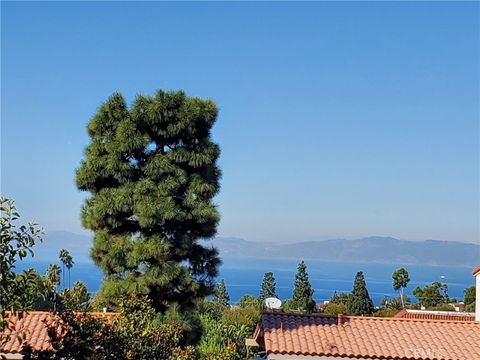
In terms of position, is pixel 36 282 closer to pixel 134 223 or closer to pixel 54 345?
pixel 54 345

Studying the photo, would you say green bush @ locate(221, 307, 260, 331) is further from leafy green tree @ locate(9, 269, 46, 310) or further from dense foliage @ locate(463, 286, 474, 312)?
leafy green tree @ locate(9, 269, 46, 310)

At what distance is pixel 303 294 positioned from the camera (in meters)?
59.2

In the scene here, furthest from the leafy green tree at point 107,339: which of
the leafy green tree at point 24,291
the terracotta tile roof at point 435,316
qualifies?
the terracotta tile roof at point 435,316

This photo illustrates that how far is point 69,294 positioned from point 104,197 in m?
6.28

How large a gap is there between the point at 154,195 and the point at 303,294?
45402mm

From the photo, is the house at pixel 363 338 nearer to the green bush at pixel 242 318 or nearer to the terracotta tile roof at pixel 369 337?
the terracotta tile roof at pixel 369 337

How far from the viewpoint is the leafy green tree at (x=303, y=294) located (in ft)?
189

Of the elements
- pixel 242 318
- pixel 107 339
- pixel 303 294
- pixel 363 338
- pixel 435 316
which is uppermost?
pixel 303 294

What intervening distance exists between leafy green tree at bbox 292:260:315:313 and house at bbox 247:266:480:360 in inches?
1639

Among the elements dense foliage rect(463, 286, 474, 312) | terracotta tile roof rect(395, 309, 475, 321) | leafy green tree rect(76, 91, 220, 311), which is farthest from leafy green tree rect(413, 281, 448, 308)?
leafy green tree rect(76, 91, 220, 311)

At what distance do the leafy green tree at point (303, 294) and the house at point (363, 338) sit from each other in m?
41.6

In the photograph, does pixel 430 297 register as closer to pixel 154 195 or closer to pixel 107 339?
pixel 154 195

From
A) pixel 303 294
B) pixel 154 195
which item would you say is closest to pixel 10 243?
pixel 154 195

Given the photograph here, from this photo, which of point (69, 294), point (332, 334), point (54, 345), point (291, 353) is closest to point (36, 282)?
point (54, 345)
